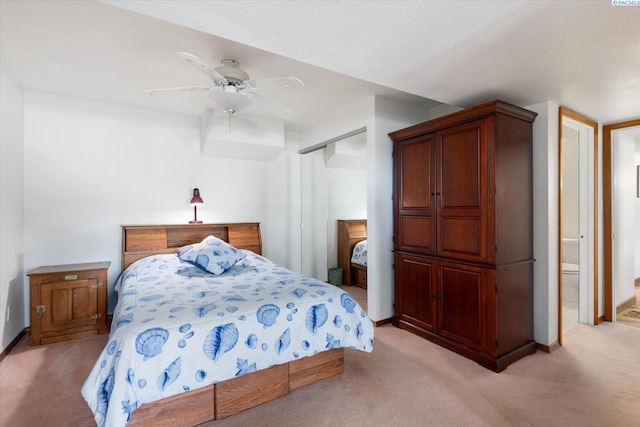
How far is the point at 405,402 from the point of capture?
81.1 inches

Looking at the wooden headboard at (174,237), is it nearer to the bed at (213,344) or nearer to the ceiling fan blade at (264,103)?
the bed at (213,344)

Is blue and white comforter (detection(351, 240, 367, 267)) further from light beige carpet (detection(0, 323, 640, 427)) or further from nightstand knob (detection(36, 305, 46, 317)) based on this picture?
nightstand knob (detection(36, 305, 46, 317))

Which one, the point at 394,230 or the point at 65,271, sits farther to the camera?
the point at 394,230

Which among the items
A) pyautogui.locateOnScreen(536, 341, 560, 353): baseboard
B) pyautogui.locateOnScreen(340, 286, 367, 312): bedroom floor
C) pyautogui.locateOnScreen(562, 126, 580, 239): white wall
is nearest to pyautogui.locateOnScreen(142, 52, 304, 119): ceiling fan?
pyautogui.locateOnScreen(340, 286, 367, 312): bedroom floor

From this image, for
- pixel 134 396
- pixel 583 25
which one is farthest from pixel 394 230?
pixel 134 396

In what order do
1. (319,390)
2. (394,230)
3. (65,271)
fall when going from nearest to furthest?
1. (319,390)
2. (65,271)
3. (394,230)


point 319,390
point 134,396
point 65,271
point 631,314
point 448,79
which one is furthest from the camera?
point 631,314

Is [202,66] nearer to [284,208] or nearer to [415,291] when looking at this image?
[415,291]

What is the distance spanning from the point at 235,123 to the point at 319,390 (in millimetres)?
3119

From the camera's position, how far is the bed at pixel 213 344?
5.30 feet

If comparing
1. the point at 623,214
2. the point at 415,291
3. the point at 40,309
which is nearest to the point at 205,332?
the point at 415,291

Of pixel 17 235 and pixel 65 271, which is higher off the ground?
pixel 17 235

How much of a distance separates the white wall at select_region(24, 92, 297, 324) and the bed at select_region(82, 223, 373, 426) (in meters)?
1.13

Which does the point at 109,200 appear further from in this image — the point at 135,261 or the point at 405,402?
the point at 405,402
